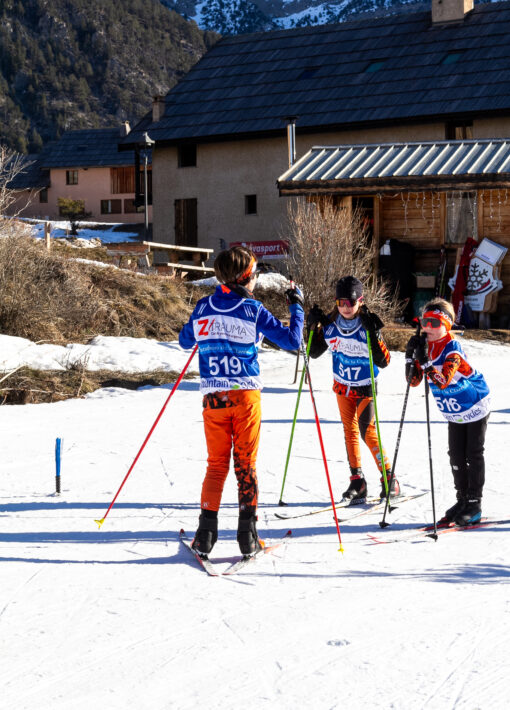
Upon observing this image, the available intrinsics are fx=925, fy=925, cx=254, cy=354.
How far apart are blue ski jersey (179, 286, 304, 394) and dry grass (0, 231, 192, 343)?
29.3ft

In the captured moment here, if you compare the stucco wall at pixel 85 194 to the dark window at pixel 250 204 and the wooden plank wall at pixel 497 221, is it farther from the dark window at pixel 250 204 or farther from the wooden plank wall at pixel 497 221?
the wooden plank wall at pixel 497 221

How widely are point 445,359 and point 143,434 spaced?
168 inches

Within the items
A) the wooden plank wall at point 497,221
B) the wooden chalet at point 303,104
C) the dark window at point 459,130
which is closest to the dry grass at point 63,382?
the wooden plank wall at point 497,221

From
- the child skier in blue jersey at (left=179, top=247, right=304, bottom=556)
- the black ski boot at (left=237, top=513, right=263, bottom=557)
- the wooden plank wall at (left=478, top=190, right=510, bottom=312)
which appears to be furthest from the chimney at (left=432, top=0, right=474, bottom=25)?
the black ski boot at (left=237, top=513, right=263, bottom=557)

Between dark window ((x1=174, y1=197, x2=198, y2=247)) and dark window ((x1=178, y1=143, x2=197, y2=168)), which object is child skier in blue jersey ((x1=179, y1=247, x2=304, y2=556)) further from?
dark window ((x1=178, y1=143, x2=197, y2=168))

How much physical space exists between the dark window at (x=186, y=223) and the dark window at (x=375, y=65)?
733cm

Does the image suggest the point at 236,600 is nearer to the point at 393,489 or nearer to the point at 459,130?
the point at 393,489

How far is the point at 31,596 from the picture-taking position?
4492 mm

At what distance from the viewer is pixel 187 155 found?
32.5 meters

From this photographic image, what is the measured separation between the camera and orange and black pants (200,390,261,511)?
16.5 ft

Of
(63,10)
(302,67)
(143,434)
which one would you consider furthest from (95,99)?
(143,434)

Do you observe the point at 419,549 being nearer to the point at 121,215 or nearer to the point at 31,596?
the point at 31,596

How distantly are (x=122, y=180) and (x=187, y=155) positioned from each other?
22.1 metres

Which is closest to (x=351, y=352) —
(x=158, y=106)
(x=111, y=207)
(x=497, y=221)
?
(x=497, y=221)
